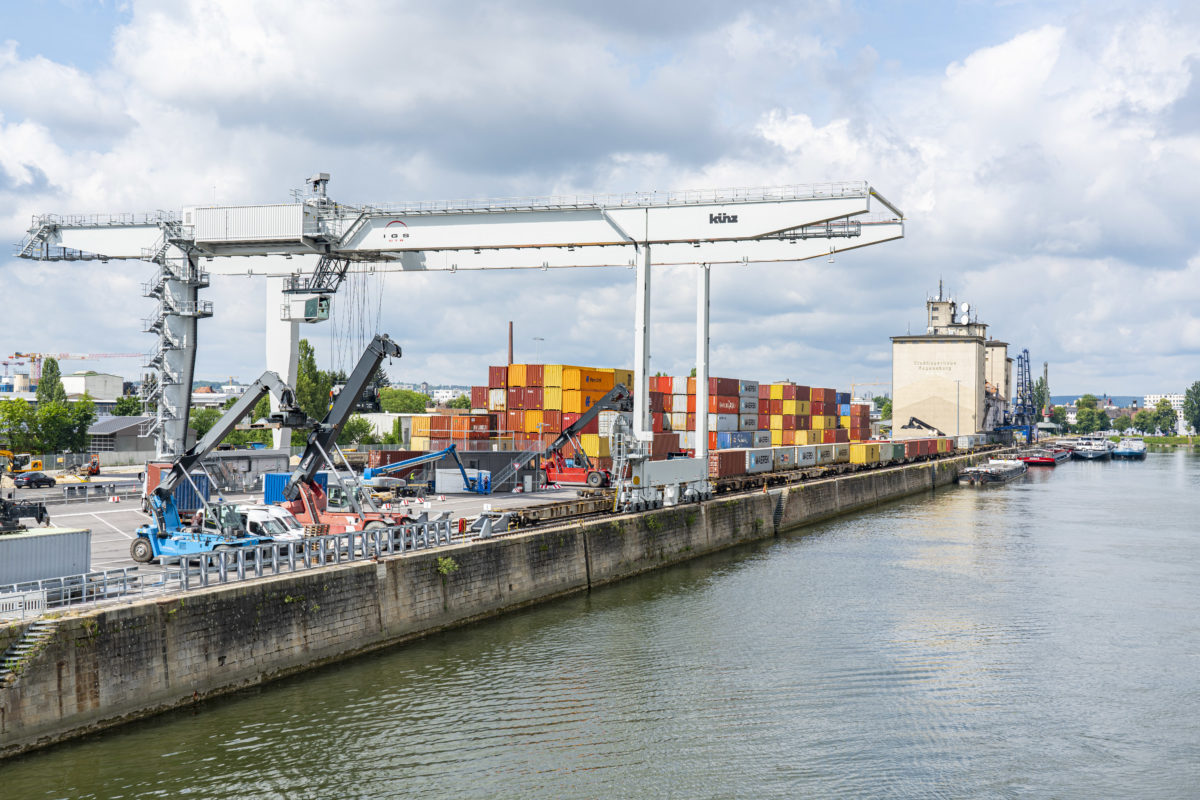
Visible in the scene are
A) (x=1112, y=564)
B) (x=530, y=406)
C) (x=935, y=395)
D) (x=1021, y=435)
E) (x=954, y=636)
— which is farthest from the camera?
(x=1021, y=435)

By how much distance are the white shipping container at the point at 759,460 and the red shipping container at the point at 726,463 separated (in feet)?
4.30

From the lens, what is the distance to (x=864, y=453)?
8606 cm

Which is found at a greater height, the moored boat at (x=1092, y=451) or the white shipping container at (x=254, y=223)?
the white shipping container at (x=254, y=223)

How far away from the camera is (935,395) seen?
144 metres

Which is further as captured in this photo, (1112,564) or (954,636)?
(1112,564)

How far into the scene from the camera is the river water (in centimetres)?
1798

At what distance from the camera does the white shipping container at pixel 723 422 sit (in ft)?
250

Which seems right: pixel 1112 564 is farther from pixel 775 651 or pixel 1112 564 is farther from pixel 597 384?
pixel 597 384

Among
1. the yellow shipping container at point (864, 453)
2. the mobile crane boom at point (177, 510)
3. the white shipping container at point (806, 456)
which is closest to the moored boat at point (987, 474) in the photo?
the yellow shipping container at point (864, 453)

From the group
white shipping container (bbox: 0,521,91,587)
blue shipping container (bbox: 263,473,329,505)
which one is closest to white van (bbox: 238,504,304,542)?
white shipping container (bbox: 0,521,91,587)

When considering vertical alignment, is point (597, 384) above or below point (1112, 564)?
above

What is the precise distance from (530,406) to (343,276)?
73.2ft

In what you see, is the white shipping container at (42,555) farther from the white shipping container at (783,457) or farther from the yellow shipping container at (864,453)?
the yellow shipping container at (864,453)

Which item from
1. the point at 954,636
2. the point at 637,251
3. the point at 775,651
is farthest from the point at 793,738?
the point at 637,251
